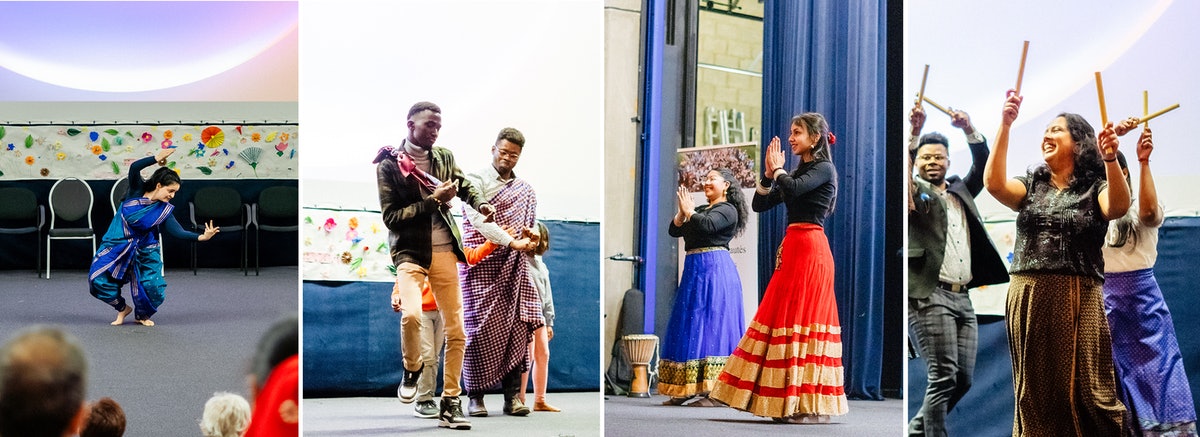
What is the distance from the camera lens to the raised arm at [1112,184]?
3.93 m

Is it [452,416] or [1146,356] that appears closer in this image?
[1146,356]

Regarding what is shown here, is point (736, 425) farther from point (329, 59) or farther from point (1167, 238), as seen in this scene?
point (329, 59)

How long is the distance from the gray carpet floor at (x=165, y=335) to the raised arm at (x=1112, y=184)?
316 cm

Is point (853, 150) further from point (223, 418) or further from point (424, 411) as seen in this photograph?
point (223, 418)

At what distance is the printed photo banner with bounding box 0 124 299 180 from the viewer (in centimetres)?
640

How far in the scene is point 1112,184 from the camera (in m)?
3.93

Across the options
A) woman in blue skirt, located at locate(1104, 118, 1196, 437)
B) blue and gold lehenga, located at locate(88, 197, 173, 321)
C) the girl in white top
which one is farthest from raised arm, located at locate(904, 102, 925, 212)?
blue and gold lehenga, located at locate(88, 197, 173, 321)

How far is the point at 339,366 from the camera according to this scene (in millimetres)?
4105

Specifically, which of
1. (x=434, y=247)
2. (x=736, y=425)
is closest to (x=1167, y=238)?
(x=736, y=425)

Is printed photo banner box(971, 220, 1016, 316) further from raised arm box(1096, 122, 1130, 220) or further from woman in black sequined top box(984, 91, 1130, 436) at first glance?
raised arm box(1096, 122, 1130, 220)

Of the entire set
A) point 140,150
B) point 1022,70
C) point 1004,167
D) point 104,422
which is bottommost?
point 104,422

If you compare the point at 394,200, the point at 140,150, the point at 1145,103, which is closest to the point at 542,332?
the point at 394,200

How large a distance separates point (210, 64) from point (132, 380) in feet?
4.58

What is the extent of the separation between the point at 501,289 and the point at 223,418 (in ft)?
3.80
